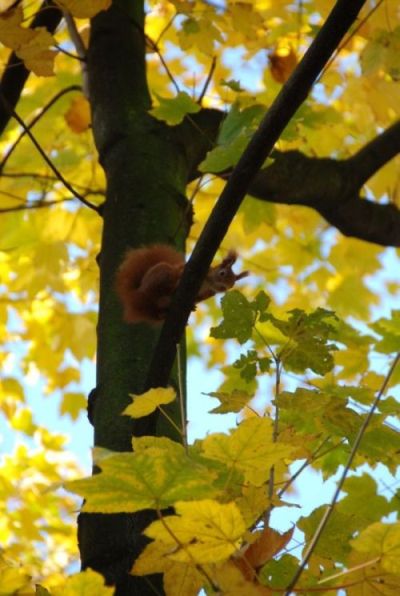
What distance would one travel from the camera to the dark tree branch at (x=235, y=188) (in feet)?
3.65

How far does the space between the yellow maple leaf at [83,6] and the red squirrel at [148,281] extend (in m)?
0.40

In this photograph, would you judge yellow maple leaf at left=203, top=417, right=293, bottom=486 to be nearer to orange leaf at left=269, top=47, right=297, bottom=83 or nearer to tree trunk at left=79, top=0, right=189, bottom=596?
tree trunk at left=79, top=0, right=189, bottom=596

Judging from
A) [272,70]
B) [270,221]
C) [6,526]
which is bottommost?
[6,526]

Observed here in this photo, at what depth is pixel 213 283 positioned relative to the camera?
5.45ft

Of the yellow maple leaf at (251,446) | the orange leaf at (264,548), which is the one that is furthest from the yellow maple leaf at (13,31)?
the orange leaf at (264,548)

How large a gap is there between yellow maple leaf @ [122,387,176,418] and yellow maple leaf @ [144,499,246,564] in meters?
0.18

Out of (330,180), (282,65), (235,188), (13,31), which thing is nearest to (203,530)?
(235,188)

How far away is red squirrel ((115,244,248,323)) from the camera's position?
139cm

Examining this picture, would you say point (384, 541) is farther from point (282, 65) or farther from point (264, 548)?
point (282, 65)

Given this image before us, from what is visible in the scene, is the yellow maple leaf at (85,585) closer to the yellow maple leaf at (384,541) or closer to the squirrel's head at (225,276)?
the yellow maple leaf at (384,541)

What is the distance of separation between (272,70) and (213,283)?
34.9 inches

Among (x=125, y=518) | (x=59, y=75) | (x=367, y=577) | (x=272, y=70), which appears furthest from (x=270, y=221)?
(x=367, y=577)

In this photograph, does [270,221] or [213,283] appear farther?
[270,221]

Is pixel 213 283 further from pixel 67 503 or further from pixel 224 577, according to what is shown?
pixel 67 503
